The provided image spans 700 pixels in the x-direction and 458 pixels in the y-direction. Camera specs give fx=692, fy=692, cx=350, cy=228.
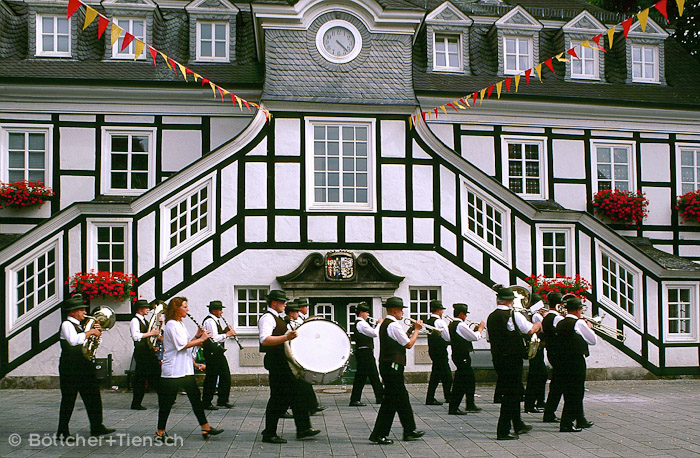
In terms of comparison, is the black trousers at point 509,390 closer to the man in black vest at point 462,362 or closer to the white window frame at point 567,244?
the man in black vest at point 462,362

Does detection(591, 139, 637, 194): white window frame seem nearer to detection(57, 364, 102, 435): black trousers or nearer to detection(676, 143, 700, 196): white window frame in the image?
detection(676, 143, 700, 196): white window frame

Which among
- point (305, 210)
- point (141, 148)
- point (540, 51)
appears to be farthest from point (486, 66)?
point (141, 148)

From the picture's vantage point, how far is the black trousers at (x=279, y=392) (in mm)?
8398

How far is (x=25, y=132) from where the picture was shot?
1628 cm

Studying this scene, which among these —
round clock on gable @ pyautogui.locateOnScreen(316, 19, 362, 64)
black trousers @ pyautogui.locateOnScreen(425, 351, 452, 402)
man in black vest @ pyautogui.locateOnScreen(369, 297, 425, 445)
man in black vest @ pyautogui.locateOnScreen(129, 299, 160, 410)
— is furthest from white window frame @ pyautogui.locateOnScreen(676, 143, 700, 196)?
man in black vest @ pyautogui.locateOnScreen(129, 299, 160, 410)

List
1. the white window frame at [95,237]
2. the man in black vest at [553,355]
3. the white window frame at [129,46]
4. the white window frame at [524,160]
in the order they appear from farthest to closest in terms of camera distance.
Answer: the white window frame at [524,160]
the white window frame at [129,46]
the white window frame at [95,237]
the man in black vest at [553,355]

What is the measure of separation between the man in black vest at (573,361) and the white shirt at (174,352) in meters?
4.99

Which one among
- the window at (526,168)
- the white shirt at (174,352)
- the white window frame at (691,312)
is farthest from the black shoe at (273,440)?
the window at (526,168)

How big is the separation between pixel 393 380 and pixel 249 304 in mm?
6946

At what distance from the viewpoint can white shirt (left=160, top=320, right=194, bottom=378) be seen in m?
8.27

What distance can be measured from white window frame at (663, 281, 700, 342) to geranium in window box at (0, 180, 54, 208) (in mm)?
14349

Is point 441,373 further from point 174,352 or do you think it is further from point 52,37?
point 52,37

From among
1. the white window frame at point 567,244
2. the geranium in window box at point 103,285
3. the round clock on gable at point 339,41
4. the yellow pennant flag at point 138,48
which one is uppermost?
the round clock on gable at point 339,41

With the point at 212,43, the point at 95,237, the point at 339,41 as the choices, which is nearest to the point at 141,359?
the point at 95,237
